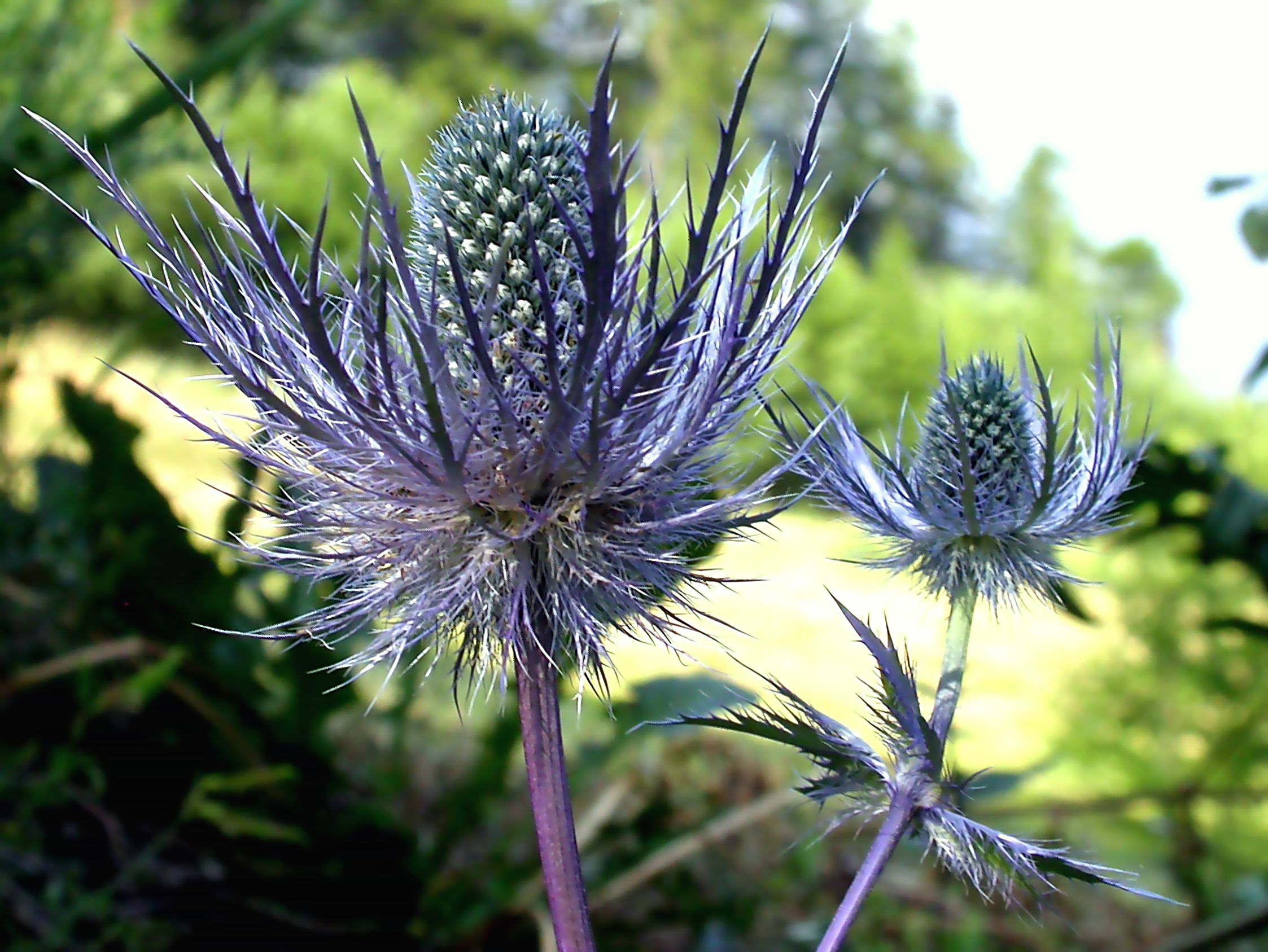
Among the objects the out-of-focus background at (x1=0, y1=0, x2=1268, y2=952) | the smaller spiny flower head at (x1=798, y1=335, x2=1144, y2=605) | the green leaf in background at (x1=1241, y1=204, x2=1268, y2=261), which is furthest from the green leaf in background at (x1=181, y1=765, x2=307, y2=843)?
the green leaf in background at (x1=1241, y1=204, x2=1268, y2=261)

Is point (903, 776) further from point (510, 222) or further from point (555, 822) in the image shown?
point (510, 222)

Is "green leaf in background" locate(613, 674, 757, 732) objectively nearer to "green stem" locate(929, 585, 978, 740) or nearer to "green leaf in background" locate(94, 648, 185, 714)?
"green leaf in background" locate(94, 648, 185, 714)

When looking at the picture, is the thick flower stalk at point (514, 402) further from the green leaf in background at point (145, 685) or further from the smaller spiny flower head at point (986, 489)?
the green leaf in background at point (145, 685)

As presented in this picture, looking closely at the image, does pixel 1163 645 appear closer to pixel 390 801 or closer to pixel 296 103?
pixel 390 801

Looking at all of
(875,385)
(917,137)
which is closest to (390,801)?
(875,385)

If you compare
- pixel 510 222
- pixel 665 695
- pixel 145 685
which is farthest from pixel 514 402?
pixel 145 685

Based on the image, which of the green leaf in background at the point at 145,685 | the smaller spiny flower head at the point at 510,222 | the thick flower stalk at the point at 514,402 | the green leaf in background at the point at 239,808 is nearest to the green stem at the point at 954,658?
the thick flower stalk at the point at 514,402
